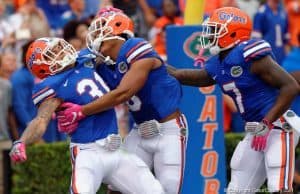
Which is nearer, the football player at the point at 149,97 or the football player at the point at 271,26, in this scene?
the football player at the point at 149,97

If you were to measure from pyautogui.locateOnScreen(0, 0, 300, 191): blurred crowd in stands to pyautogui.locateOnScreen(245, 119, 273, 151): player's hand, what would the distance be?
11.5ft

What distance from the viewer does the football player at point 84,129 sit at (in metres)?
7.70

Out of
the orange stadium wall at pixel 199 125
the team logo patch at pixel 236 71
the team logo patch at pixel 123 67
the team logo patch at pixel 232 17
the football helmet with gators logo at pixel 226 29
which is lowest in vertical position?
the orange stadium wall at pixel 199 125

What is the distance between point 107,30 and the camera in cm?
811

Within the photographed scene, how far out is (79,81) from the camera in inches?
309

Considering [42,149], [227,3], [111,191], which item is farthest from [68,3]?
[111,191]

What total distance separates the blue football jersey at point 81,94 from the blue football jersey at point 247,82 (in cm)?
96

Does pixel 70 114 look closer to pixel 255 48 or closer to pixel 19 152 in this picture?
pixel 19 152

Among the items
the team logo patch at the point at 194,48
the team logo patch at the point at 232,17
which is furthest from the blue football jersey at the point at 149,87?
the team logo patch at the point at 194,48

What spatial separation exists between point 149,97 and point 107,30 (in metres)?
0.62

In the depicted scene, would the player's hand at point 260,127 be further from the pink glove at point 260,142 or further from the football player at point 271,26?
the football player at point 271,26

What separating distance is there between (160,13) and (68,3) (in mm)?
1233

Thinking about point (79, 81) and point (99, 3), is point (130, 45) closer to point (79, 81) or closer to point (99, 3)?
point (79, 81)

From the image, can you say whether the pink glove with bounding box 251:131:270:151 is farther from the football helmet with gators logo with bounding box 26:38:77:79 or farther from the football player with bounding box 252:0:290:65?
the football player with bounding box 252:0:290:65
